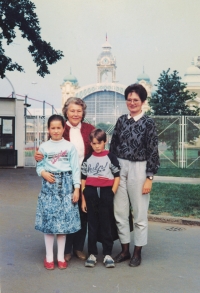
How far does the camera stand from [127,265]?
4949 mm

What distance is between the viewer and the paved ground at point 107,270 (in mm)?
4223

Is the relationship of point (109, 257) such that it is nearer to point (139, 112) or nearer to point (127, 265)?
point (127, 265)

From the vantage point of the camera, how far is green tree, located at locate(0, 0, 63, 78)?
46.9 ft

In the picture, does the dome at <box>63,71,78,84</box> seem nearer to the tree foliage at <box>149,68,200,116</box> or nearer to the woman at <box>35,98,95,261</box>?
the tree foliage at <box>149,68,200,116</box>

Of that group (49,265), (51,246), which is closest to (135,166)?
(51,246)

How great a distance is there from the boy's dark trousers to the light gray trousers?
0.38ft

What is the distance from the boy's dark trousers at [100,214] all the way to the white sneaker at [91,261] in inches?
2.4

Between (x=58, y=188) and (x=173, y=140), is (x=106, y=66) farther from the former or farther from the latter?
(x=58, y=188)

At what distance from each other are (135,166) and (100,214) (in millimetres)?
624

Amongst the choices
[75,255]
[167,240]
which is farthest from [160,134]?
[75,255]

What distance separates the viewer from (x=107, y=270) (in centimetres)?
475

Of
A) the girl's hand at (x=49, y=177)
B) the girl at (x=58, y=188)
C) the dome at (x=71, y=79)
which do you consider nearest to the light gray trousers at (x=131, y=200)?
the girl at (x=58, y=188)

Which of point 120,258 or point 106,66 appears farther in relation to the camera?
point 106,66

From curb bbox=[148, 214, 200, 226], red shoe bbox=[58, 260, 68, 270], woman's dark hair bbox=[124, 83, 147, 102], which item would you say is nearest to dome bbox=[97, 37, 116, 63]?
curb bbox=[148, 214, 200, 226]
